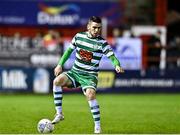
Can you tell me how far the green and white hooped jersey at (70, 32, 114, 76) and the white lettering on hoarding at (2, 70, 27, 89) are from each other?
12125 mm

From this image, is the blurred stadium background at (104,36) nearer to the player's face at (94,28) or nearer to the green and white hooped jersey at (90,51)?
the green and white hooped jersey at (90,51)

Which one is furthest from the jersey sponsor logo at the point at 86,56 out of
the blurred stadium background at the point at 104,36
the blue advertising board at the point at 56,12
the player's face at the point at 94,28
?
the blue advertising board at the point at 56,12

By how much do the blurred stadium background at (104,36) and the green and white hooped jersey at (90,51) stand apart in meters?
4.81

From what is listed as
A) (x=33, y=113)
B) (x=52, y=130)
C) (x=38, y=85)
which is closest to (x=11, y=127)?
(x=52, y=130)

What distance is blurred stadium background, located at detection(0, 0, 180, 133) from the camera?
27234mm

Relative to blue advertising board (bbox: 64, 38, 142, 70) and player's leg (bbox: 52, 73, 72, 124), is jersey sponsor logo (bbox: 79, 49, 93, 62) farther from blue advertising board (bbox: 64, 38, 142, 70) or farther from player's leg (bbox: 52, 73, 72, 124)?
blue advertising board (bbox: 64, 38, 142, 70)

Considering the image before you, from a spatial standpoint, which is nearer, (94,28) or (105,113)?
(94,28)

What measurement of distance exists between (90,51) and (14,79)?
1238 centimetres

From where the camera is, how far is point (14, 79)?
2698 centimetres

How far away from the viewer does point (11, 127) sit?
15.7m

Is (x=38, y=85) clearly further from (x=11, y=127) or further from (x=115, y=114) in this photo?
(x=11, y=127)

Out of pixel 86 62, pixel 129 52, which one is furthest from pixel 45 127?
pixel 129 52

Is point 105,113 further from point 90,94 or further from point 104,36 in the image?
point 104,36

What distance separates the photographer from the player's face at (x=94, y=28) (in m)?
14.5
